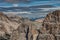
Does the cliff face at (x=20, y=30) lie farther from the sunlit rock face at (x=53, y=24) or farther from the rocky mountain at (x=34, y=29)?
the sunlit rock face at (x=53, y=24)

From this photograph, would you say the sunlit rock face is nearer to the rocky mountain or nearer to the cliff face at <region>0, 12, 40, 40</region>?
the rocky mountain

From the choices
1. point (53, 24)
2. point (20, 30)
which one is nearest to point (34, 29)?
point (20, 30)

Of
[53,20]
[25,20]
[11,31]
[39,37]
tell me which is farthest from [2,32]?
[53,20]

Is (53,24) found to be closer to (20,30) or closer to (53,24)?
(53,24)

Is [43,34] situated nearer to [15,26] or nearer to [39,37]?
[39,37]

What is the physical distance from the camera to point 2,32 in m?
11.0

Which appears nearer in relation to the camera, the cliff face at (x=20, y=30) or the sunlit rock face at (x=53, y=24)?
the sunlit rock face at (x=53, y=24)

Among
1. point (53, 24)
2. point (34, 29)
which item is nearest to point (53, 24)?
point (53, 24)

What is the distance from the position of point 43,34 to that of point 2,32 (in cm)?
236

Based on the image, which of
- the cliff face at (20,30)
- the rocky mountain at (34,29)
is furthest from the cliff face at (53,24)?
the cliff face at (20,30)

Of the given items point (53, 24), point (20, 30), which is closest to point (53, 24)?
point (53, 24)

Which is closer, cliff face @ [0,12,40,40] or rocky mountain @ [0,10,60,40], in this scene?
rocky mountain @ [0,10,60,40]

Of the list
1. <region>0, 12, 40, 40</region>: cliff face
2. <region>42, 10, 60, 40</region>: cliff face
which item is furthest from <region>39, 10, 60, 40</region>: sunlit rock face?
<region>0, 12, 40, 40</region>: cliff face

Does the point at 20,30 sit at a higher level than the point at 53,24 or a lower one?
lower
